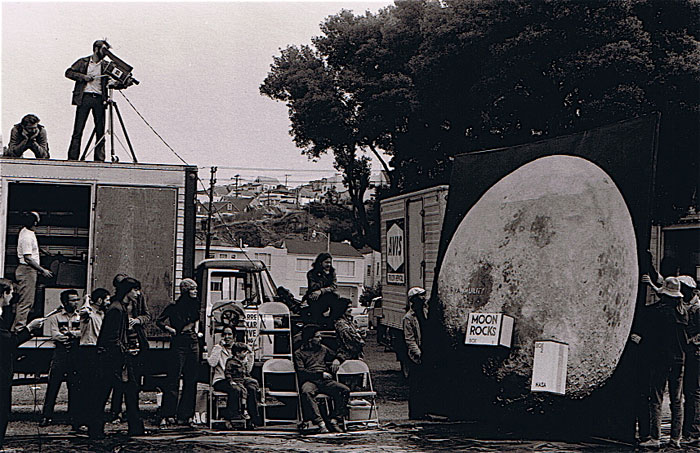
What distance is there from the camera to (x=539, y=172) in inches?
351

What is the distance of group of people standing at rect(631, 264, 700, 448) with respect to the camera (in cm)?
819

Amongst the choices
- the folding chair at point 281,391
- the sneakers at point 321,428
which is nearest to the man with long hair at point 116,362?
the folding chair at point 281,391

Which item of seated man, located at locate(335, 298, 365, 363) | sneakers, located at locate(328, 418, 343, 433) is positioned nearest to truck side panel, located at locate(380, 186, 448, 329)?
seated man, located at locate(335, 298, 365, 363)

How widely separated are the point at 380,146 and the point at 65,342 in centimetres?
1620

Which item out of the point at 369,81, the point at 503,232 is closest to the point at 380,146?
the point at 369,81

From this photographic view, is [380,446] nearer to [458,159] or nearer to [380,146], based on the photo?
[458,159]

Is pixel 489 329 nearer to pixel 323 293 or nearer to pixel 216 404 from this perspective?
pixel 323 293

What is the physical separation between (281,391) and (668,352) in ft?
14.6

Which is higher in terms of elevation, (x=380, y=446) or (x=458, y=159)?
(x=458, y=159)

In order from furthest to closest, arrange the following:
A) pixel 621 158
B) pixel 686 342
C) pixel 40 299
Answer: pixel 40 299 → pixel 686 342 → pixel 621 158

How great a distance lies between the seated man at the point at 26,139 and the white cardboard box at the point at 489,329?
6375 millimetres

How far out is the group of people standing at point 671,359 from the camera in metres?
8.19

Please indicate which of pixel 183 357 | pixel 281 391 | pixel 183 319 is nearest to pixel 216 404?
pixel 183 357

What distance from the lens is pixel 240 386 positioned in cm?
960
